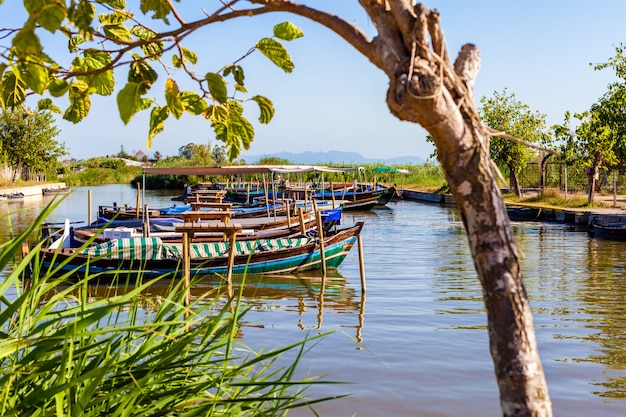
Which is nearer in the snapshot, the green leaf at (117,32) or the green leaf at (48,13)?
the green leaf at (48,13)

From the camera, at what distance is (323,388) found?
27.0 feet

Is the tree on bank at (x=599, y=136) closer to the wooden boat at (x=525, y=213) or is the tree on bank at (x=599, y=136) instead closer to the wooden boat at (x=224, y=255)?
the wooden boat at (x=525, y=213)

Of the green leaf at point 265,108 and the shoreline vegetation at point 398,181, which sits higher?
the green leaf at point 265,108

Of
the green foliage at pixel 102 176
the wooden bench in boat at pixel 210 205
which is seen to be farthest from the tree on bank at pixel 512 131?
A: the green foliage at pixel 102 176

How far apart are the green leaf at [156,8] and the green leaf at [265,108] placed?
41 centimetres

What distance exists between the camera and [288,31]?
2.16 m

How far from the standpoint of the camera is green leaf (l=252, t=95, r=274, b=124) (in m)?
2.28

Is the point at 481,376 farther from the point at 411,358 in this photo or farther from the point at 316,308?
the point at 316,308

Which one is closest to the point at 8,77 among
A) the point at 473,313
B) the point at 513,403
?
the point at 513,403

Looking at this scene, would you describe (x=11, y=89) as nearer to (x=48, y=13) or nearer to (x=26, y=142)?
(x=48, y=13)

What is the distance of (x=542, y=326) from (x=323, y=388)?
4.64 metres

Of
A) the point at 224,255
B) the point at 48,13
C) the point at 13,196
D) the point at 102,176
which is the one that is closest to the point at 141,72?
the point at 48,13

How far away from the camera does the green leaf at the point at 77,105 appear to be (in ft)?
7.93

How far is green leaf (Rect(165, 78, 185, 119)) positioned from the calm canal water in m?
1.61
